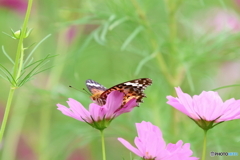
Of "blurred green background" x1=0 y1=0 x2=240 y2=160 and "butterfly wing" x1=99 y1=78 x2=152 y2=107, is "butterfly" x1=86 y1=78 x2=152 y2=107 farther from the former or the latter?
"blurred green background" x1=0 y1=0 x2=240 y2=160

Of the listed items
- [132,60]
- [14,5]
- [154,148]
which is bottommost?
[154,148]

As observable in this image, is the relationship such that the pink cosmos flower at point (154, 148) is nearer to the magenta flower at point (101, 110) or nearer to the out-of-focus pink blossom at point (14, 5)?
the magenta flower at point (101, 110)

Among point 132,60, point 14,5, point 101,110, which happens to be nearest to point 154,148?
point 101,110

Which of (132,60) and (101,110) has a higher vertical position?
(132,60)

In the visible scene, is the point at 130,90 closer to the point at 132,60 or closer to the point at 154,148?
the point at 154,148

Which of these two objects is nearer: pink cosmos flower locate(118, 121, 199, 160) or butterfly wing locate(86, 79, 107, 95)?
pink cosmos flower locate(118, 121, 199, 160)

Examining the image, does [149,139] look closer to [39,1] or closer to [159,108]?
[159,108]

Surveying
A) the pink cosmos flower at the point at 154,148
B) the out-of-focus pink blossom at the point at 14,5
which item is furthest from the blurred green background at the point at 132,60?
the pink cosmos flower at the point at 154,148

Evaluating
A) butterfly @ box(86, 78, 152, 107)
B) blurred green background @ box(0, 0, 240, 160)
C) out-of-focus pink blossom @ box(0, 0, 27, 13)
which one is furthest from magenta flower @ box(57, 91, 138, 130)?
out-of-focus pink blossom @ box(0, 0, 27, 13)
